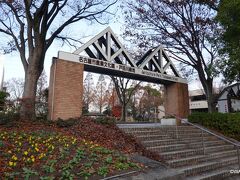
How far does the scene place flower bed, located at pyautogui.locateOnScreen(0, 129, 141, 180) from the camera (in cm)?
411

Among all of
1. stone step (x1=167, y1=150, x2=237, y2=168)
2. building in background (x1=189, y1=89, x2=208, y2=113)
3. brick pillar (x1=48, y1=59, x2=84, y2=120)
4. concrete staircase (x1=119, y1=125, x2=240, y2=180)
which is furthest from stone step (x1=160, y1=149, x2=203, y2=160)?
building in background (x1=189, y1=89, x2=208, y2=113)

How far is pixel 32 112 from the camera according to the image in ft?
29.3

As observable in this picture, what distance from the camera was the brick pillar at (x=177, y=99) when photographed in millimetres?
14125

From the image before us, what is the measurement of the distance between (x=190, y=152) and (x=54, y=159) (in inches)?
187

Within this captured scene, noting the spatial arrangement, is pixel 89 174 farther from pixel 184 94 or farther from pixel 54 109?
pixel 184 94

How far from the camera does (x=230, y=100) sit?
17.5 metres

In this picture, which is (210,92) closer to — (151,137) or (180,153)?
(151,137)

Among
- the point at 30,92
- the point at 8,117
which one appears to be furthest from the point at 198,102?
the point at 8,117

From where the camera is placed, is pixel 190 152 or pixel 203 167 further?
pixel 190 152

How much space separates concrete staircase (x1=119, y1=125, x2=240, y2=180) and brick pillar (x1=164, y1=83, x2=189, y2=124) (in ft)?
12.8

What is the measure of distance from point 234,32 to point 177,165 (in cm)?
835

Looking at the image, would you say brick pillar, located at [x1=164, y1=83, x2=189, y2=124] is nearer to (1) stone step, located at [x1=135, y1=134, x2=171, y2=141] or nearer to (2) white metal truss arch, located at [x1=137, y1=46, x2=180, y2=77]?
(2) white metal truss arch, located at [x1=137, y1=46, x2=180, y2=77]

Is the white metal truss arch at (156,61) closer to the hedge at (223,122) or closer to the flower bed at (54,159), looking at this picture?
the hedge at (223,122)

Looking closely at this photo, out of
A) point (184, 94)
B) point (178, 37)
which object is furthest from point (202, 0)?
point (184, 94)
